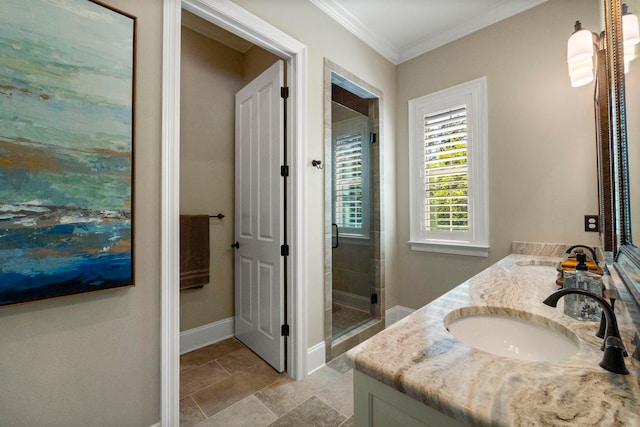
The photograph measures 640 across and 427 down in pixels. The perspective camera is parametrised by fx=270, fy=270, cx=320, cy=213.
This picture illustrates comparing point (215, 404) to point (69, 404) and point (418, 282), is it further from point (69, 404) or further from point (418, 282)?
point (418, 282)

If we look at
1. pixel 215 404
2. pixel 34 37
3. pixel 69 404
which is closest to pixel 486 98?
pixel 34 37

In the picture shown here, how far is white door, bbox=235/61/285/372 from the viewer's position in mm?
2100

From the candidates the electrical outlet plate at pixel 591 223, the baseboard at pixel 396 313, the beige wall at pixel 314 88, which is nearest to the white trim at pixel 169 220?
the beige wall at pixel 314 88

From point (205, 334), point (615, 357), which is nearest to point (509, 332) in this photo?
point (615, 357)

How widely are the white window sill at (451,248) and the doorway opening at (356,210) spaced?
0.43 m

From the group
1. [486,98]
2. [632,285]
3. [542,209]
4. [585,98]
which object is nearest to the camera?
[632,285]

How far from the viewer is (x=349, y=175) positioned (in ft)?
9.82

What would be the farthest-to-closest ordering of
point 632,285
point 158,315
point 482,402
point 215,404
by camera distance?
point 215,404 → point 158,315 → point 632,285 → point 482,402

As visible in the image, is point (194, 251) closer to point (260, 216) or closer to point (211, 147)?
point (260, 216)

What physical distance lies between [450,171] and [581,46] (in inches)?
48.3

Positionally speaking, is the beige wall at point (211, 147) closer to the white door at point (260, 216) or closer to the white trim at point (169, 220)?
the white door at point (260, 216)

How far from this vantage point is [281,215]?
6.82ft

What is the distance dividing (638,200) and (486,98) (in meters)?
2.20

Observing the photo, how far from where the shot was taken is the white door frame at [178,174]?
140cm
